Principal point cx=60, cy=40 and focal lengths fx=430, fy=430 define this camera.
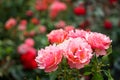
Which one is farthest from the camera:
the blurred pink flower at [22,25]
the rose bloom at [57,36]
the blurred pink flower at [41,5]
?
the blurred pink flower at [41,5]

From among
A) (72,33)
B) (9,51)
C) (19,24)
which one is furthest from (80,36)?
(19,24)

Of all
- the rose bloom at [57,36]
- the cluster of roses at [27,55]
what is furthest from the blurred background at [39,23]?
the rose bloom at [57,36]

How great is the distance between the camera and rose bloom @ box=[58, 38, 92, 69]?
1966 mm

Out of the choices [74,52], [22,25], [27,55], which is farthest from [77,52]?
[22,25]

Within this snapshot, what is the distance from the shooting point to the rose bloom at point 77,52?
1.97 m

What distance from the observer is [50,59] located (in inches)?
78.2

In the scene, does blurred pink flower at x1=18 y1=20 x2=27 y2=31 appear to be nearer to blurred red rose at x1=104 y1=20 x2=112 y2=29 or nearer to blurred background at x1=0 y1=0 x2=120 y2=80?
blurred background at x1=0 y1=0 x2=120 y2=80

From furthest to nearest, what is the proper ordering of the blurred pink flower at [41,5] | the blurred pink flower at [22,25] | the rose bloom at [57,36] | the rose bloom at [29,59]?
the blurred pink flower at [41,5], the blurred pink flower at [22,25], the rose bloom at [29,59], the rose bloom at [57,36]

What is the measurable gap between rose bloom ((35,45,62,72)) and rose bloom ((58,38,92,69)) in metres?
0.03

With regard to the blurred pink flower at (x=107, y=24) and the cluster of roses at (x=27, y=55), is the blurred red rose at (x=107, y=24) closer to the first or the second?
the blurred pink flower at (x=107, y=24)

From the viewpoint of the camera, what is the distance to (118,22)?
4922mm

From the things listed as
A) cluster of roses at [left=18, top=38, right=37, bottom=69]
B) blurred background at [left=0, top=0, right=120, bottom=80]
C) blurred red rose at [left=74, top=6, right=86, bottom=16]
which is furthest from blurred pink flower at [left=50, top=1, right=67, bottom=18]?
cluster of roses at [left=18, top=38, right=37, bottom=69]

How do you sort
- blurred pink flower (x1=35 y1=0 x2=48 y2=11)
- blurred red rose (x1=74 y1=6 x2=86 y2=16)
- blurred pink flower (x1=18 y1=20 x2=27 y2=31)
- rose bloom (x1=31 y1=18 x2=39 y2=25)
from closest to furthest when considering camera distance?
blurred pink flower (x1=18 y1=20 x2=27 y2=31) < rose bloom (x1=31 y1=18 x2=39 y2=25) < blurred red rose (x1=74 y1=6 x2=86 y2=16) < blurred pink flower (x1=35 y1=0 x2=48 y2=11)

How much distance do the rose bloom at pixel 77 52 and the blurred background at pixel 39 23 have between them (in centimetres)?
212
